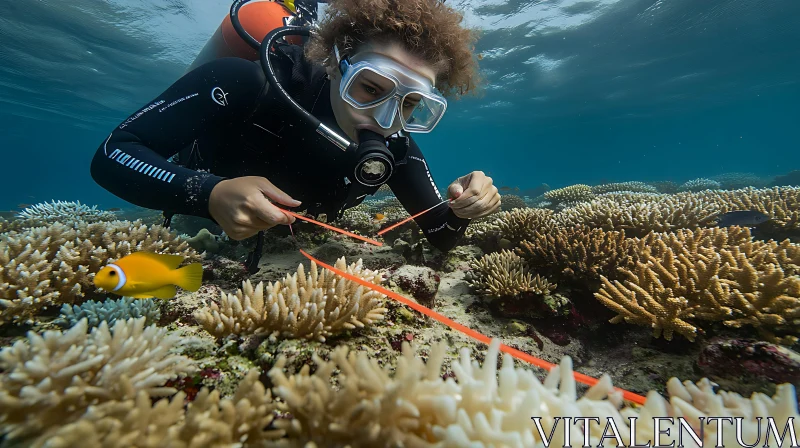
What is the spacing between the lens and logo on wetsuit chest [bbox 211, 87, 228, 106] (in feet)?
9.36

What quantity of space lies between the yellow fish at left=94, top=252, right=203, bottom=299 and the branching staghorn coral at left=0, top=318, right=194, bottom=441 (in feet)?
0.74

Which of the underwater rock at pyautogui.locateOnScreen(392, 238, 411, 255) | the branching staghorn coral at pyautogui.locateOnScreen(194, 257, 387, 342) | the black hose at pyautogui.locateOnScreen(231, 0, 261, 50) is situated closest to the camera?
the branching staghorn coral at pyautogui.locateOnScreen(194, 257, 387, 342)

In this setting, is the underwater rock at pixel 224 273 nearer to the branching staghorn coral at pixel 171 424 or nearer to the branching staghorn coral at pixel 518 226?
the branching staghorn coral at pixel 171 424

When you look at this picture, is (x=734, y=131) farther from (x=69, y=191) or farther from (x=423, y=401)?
(x=69, y=191)

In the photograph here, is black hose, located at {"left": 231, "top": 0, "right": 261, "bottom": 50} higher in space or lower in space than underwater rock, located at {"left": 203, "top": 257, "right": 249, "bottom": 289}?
higher

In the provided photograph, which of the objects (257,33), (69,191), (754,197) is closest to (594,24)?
(754,197)

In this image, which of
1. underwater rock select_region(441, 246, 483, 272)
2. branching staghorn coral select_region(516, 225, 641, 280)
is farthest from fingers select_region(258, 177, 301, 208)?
branching staghorn coral select_region(516, 225, 641, 280)

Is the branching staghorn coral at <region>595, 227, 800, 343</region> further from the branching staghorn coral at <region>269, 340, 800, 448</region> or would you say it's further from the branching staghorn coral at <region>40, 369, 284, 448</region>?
the branching staghorn coral at <region>40, 369, 284, 448</region>

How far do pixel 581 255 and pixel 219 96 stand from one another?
3957 millimetres

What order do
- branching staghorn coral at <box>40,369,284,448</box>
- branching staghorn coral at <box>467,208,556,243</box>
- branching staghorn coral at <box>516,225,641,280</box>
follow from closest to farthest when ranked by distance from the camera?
branching staghorn coral at <box>40,369,284,448</box> < branching staghorn coral at <box>516,225,641,280</box> < branching staghorn coral at <box>467,208,556,243</box>

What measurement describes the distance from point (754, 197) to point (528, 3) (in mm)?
17789

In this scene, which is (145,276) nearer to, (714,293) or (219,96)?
(219,96)

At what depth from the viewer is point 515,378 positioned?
112cm

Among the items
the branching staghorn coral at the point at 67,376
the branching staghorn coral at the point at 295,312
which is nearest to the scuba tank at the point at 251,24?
the branching staghorn coral at the point at 295,312
